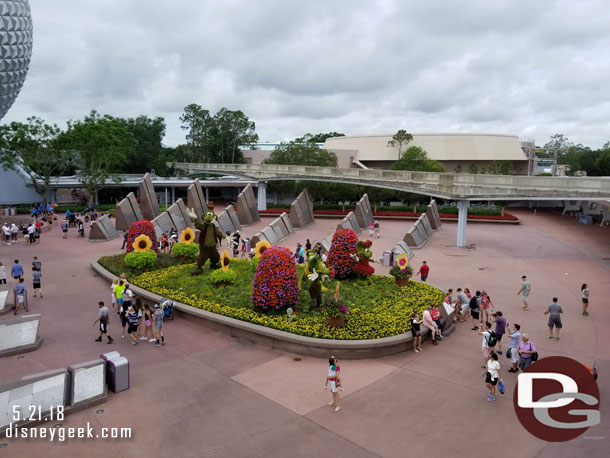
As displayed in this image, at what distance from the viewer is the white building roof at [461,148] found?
220 feet

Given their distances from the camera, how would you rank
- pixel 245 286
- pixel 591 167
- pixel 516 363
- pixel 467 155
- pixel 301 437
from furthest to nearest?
pixel 591 167 < pixel 467 155 < pixel 245 286 < pixel 516 363 < pixel 301 437

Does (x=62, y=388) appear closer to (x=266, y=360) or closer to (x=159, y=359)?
(x=159, y=359)

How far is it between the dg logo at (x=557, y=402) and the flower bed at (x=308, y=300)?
403cm

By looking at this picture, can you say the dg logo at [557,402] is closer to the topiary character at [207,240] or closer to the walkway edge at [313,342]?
the walkway edge at [313,342]

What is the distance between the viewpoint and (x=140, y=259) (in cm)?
1905

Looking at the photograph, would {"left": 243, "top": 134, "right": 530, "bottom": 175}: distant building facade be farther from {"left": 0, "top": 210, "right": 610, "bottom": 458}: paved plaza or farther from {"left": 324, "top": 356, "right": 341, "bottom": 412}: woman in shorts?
{"left": 324, "top": 356, "right": 341, "bottom": 412}: woman in shorts

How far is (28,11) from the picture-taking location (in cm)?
2406

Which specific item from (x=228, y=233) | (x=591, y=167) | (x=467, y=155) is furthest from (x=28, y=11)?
(x=591, y=167)

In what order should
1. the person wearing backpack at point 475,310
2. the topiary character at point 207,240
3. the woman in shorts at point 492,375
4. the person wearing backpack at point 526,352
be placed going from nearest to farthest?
1. the woman in shorts at point 492,375
2. the person wearing backpack at point 526,352
3. the person wearing backpack at point 475,310
4. the topiary character at point 207,240

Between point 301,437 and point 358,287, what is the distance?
9.25 m

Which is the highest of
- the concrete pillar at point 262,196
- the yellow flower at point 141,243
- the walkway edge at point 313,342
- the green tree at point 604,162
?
the green tree at point 604,162

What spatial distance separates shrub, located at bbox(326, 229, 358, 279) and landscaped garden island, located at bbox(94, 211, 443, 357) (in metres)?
0.04

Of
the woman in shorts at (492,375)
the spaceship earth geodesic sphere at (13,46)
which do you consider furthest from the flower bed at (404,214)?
the woman in shorts at (492,375)

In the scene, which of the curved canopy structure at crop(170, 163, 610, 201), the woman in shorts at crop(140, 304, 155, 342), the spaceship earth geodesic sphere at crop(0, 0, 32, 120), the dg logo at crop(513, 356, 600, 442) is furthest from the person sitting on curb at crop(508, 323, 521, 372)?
the spaceship earth geodesic sphere at crop(0, 0, 32, 120)
